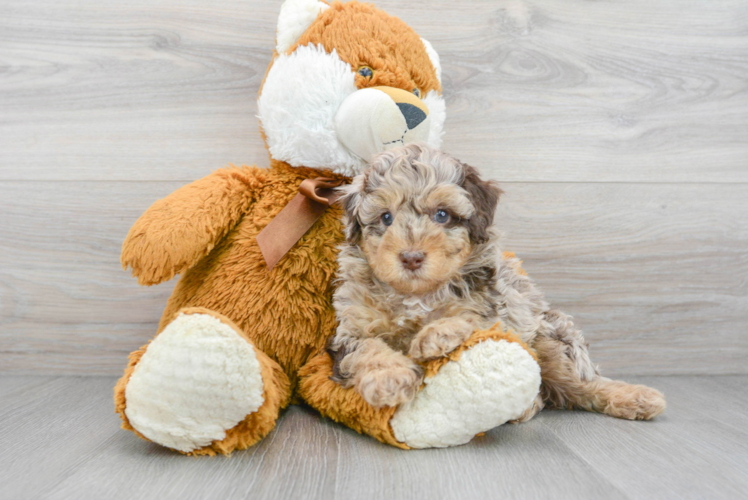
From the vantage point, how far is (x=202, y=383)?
87 cm

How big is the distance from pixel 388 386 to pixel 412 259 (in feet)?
0.72

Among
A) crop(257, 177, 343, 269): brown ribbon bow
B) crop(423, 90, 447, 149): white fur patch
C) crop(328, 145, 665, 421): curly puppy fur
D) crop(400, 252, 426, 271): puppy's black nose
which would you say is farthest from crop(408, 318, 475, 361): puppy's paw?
crop(423, 90, 447, 149): white fur patch

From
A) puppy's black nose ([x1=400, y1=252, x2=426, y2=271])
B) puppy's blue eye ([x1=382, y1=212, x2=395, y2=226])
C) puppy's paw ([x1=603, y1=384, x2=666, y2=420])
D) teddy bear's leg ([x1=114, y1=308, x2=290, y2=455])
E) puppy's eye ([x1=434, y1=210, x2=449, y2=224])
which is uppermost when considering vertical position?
puppy's eye ([x1=434, y1=210, x2=449, y2=224])

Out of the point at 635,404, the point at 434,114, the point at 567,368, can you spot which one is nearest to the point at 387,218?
the point at 434,114

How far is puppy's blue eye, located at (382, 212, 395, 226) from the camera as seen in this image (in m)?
0.99

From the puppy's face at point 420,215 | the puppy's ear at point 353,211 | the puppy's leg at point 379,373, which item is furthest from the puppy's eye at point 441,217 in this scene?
the puppy's leg at point 379,373

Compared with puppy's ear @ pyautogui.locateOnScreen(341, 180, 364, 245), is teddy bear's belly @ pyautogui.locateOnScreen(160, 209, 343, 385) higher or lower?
lower

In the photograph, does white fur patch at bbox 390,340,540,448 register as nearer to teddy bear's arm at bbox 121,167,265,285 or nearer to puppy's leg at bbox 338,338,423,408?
puppy's leg at bbox 338,338,423,408

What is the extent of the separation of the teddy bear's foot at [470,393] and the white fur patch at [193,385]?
28cm

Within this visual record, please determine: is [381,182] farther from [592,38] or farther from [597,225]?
[592,38]

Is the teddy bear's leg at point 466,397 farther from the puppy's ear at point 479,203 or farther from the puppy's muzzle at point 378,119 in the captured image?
the puppy's muzzle at point 378,119

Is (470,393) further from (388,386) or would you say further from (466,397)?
(388,386)

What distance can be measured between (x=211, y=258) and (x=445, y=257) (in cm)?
56

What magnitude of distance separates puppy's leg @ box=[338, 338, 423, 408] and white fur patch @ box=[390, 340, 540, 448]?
1.8 inches
